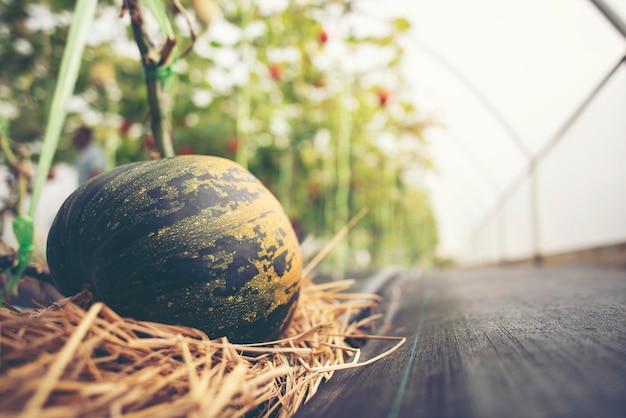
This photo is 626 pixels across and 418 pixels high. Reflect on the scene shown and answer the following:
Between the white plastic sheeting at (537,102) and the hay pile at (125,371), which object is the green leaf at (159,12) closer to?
the hay pile at (125,371)

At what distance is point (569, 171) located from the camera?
3789 millimetres

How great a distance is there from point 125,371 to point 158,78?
672 mm

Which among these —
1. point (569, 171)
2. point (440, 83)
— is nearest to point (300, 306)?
point (569, 171)

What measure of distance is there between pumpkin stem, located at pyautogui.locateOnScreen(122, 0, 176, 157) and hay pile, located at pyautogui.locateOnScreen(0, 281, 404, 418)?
40 cm

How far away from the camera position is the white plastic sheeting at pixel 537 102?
2830 mm

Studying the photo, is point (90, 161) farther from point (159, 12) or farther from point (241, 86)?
point (159, 12)

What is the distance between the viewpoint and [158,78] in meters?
0.92

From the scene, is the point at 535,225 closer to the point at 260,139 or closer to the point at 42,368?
the point at 260,139

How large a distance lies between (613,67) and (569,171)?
4.64 feet

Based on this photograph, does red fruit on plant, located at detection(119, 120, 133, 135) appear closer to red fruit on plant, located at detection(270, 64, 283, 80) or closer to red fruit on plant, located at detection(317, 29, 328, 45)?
red fruit on plant, located at detection(270, 64, 283, 80)

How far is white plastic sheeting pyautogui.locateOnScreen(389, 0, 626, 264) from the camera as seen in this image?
9.29ft

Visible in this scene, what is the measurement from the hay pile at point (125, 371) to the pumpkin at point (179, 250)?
1.9 inches

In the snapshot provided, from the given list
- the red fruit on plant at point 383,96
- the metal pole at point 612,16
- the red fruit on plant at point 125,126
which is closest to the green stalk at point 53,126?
the red fruit on plant at point 125,126

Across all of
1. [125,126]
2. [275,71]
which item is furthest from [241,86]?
[125,126]
